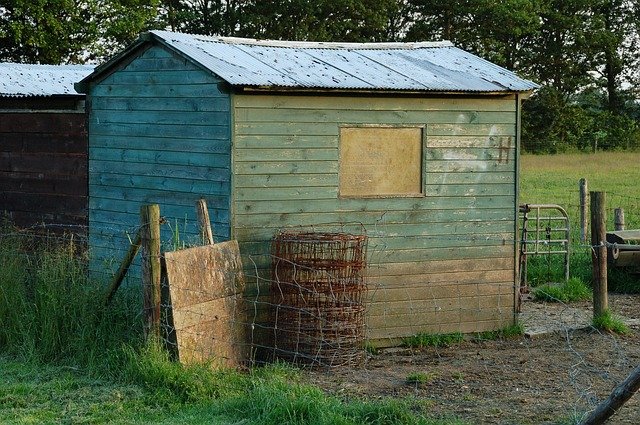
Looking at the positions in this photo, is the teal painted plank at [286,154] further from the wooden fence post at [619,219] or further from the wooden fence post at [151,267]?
the wooden fence post at [619,219]

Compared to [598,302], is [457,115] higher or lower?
higher

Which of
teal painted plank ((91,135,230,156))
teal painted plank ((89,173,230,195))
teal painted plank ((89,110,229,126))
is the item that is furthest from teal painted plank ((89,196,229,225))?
teal painted plank ((89,110,229,126))

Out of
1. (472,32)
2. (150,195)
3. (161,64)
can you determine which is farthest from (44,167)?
(472,32)

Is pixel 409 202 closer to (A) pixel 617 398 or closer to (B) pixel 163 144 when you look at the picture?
(B) pixel 163 144

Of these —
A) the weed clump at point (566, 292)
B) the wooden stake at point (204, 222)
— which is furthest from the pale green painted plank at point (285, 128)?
the weed clump at point (566, 292)

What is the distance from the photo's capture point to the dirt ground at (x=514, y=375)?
8.66 metres

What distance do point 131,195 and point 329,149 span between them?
2.12 m

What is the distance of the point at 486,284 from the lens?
12273 millimetres

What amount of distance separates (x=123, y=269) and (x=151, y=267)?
419mm

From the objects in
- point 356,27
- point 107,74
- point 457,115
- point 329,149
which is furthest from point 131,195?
point 356,27

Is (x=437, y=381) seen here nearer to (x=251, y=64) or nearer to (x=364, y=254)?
(x=364, y=254)

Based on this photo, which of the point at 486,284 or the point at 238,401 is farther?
the point at 486,284

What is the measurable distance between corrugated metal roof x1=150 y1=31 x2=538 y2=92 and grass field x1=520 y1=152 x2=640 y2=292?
4.19 metres

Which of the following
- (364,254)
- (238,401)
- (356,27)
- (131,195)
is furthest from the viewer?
(356,27)
